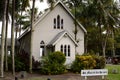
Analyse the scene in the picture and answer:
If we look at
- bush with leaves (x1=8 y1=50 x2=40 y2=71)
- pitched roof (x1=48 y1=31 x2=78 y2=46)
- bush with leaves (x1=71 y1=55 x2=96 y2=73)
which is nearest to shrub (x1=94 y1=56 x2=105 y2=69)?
bush with leaves (x1=71 y1=55 x2=96 y2=73)

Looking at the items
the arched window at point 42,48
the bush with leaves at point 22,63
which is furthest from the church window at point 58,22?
the bush with leaves at point 22,63

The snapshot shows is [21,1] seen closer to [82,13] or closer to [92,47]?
[82,13]

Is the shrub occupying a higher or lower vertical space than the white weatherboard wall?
lower

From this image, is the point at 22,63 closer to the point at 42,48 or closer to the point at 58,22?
the point at 42,48

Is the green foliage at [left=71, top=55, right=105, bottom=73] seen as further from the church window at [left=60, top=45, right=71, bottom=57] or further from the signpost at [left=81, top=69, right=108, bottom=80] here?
the signpost at [left=81, top=69, right=108, bottom=80]

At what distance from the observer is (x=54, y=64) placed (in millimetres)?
35188

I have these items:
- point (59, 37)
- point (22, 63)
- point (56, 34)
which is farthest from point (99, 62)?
point (22, 63)

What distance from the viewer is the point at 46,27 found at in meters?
40.2

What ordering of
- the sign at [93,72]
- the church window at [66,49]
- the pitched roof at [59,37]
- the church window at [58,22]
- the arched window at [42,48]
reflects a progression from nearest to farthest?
the sign at [93,72] → the pitched roof at [59,37] → the church window at [66,49] → the arched window at [42,48] → the church window at [58,22]

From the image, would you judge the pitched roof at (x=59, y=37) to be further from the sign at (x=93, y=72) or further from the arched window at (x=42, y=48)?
the sign at (x=93, y=72)

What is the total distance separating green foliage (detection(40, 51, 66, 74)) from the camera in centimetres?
3509

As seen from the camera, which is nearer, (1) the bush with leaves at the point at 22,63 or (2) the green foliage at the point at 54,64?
(2) the green foliage at the point at 54,64

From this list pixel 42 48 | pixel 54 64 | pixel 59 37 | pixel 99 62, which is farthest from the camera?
pixel 42 48

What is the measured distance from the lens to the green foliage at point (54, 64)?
115 ft
